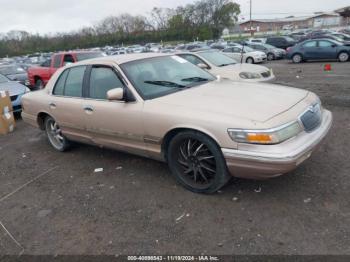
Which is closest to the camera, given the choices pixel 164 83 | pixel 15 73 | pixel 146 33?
pixel 164 83

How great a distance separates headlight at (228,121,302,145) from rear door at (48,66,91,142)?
2.43 meters

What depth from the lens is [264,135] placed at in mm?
3076

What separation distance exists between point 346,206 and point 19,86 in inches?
354

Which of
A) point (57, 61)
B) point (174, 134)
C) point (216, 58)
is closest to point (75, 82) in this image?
point (174, 134)

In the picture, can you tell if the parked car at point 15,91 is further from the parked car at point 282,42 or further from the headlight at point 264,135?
the parked car at point 282,42

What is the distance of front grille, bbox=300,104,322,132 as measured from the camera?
344 centimetres

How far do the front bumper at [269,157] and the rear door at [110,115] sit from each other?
4.15ft

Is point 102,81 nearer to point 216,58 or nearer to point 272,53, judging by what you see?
point 216,58

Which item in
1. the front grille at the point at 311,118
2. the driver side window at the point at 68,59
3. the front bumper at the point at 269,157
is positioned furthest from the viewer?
the driver side window at the point at 68,59

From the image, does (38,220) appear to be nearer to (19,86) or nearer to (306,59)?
(19,86)

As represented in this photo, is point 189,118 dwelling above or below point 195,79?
below

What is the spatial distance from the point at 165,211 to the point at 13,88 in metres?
7.46

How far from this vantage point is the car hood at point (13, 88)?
348 inches

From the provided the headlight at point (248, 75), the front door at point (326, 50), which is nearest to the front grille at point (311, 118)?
the headlight at point (248, 75)
